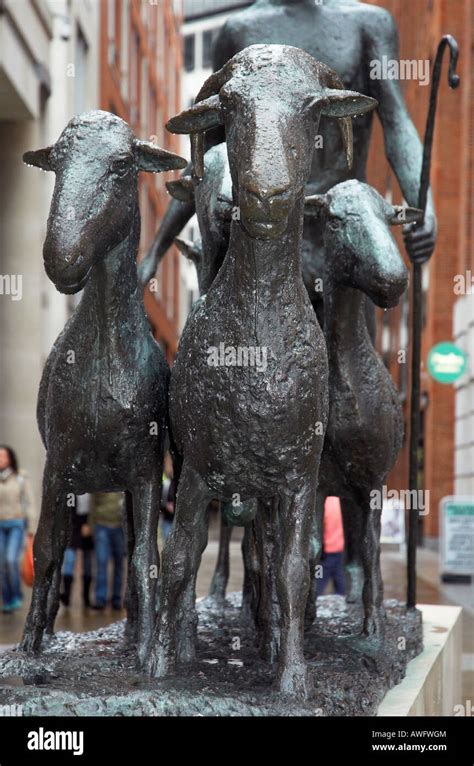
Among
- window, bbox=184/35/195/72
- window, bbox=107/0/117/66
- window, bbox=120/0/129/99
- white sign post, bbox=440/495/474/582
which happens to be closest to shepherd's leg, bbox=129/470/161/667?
white sign post, bbox=440/495/474/582

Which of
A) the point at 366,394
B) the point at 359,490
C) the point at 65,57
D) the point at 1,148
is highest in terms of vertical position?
the point at 65,57

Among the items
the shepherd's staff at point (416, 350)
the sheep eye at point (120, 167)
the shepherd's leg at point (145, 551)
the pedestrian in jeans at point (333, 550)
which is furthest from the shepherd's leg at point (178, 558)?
the pedestrian in jeans at point (333, 550)

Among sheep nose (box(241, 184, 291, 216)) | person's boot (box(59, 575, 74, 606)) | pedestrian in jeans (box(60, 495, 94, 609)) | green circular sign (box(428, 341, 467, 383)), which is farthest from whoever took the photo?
green circular sign (box(428, 341, 467, 383))

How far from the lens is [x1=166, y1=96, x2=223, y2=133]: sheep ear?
380 centimetres

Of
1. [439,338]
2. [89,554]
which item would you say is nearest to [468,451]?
[439,338]

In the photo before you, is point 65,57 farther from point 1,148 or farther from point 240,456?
point 240,456

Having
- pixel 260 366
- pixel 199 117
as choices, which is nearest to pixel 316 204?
pixel 199 117

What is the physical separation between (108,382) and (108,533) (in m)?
8.16

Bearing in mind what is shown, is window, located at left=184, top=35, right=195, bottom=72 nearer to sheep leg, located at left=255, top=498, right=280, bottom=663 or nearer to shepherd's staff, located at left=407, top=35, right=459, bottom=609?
shepherd's staff, located at left=407, top=35, right=459, bottom=609

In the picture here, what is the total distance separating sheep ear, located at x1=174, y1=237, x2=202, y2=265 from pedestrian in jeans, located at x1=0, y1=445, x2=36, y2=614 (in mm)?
6636

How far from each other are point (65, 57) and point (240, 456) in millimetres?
16168

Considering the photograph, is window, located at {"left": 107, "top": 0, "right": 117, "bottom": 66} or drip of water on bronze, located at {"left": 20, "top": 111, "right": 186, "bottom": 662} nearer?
drip of water on bronze, located at {"left": 20, "top": 111, "right": 186, "bottom": 662}

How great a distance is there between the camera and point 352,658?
189 inches

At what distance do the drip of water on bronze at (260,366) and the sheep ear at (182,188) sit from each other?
666mm
